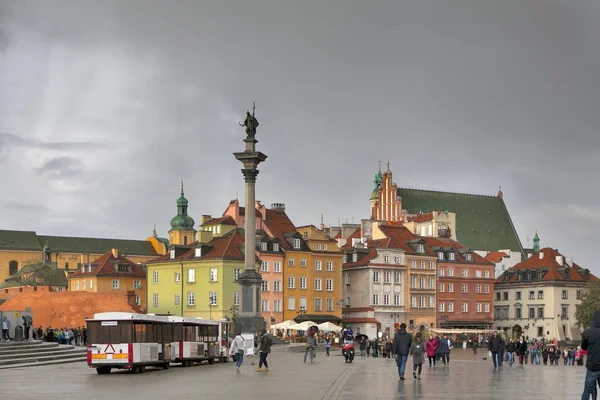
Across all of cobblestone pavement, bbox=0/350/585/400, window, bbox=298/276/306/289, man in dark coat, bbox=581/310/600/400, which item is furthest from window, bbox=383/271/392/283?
man in dark coat, bbox=581/310/600/400

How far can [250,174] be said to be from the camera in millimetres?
69938

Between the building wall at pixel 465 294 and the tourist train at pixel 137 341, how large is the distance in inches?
3088

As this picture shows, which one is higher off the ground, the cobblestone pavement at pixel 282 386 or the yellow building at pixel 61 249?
the yellow building at pixel 61 249

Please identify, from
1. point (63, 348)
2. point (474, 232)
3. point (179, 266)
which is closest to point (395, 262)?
point (179, 266)

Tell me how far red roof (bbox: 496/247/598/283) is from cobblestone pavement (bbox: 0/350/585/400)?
95096 millimetres

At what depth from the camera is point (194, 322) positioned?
4875 centimetres

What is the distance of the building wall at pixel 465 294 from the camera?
12475 centimetres

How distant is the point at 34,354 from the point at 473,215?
107 metres

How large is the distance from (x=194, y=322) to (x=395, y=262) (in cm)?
7119

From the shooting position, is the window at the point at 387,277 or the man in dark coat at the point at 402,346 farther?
the window at the point at 387,277

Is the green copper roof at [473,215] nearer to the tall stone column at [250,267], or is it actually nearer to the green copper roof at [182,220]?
the green copper roof at [182,220]

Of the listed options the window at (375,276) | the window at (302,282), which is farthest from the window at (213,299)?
the window at (375,276)

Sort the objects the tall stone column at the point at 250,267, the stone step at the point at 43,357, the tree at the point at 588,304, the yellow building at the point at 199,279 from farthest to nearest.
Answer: the tree at the point at 588,304 < the yellow building at the point at 199,279 < the tall stone column at the point at 250,267 < the stone step at the point at 43,357

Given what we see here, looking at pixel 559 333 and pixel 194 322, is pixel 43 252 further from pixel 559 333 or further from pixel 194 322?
pixel 194 322
